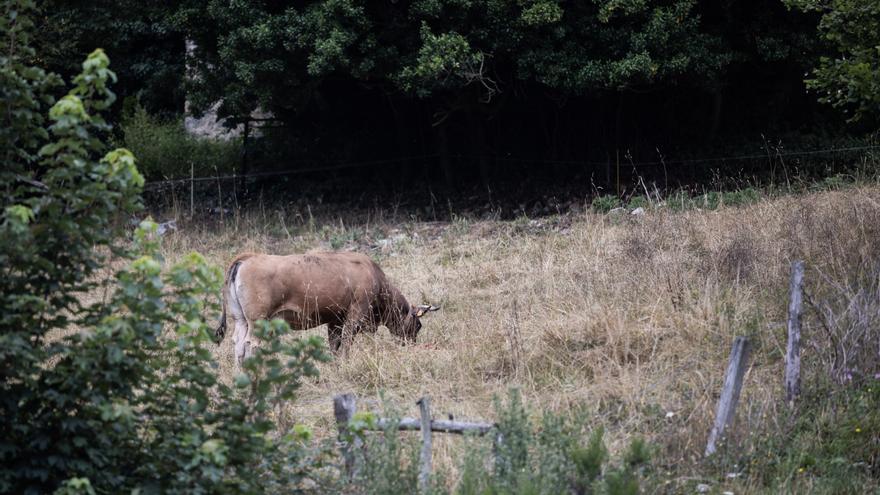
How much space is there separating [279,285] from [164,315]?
5524 millimetres

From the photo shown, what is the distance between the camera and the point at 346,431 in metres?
5.91

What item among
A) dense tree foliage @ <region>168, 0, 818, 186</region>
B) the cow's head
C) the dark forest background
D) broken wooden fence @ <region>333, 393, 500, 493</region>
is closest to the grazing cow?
the cow's head

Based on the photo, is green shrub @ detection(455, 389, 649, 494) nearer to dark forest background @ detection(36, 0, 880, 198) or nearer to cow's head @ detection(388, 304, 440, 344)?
cow's head @ detection(388, 304, 440, 344)

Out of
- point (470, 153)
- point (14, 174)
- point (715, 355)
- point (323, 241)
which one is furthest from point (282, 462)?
point (470, 153)

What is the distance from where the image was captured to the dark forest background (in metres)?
16.9

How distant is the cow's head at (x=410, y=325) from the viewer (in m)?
11.0

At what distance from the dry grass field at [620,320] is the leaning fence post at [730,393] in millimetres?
126

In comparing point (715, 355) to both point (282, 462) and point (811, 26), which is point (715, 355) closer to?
point (282, 462)

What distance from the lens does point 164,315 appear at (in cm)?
504

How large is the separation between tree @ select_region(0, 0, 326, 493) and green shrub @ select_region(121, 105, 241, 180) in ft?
57.8

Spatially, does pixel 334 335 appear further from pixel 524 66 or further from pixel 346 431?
pixel 524 66

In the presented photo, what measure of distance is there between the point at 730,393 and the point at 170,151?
18635 mm

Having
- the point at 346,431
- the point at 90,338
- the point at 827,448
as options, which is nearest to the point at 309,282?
the point at 346,431

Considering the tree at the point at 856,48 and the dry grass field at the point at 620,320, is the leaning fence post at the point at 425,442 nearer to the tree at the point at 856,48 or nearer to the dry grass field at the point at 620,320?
the dry grass field at the point at 620,320
